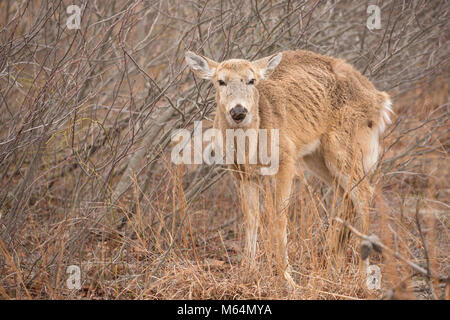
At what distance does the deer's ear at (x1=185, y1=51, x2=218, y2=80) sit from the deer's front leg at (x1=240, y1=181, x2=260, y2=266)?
4.33 feet

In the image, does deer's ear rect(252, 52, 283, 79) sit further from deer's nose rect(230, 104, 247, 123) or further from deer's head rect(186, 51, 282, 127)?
deer's nose rect(230, 104, 247, 123)

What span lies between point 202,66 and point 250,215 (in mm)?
1768

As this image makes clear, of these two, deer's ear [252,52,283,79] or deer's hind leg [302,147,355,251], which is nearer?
deer's ear [252,52,283,79]

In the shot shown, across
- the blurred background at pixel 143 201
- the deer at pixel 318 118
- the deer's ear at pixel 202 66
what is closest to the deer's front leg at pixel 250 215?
the deer at pixel 318 118

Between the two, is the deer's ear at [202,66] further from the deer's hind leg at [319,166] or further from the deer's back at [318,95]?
the deer's hind leg at [319,166]

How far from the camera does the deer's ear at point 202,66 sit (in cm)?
558

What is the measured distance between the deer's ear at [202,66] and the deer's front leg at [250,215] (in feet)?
4.33

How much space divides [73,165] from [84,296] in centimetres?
310

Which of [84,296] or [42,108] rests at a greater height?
[42,108]

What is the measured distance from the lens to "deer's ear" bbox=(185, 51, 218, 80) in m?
5.58

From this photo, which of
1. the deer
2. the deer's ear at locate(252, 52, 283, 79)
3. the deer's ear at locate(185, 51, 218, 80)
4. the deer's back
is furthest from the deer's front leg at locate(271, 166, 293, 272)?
the deer's ear at locate(185, 51, 218, 80)
